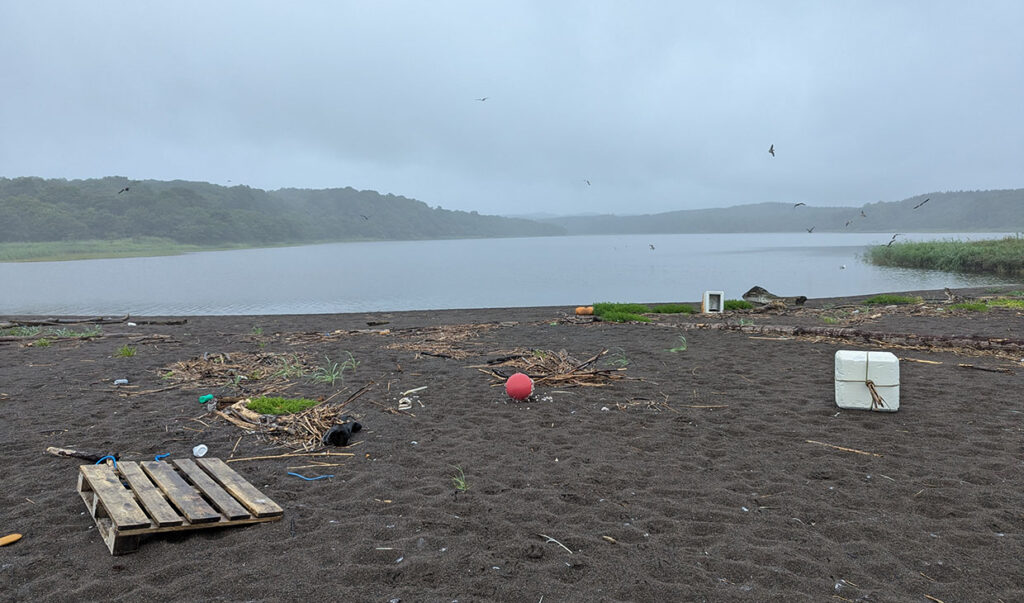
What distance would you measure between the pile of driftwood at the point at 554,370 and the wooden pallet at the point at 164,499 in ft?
14.6

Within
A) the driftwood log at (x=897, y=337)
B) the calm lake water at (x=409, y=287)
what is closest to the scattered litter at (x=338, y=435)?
the driftwood log at (x=897, y=337)

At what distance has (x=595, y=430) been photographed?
6.50m

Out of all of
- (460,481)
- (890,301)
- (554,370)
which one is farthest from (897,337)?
(890,301)

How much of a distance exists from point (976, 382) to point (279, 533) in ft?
29.6

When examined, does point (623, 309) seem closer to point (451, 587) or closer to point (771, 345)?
point (771, 345)

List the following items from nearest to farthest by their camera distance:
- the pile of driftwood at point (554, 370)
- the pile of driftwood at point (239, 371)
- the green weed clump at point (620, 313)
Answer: the pile of driftwood at point (554, 370), the pile of driftwood at point (239, 371), the green weed clump at point (620, 313)

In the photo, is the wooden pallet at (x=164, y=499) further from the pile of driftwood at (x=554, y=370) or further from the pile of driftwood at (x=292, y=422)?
the pile of driftwood at (x=554, y=370)

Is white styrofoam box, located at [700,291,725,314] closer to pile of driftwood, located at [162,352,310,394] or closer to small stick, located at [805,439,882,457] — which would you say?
pile of driftwood, located at [162,352,310,394]

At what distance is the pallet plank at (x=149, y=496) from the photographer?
13.1 ft

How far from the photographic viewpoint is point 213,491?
4.59 m

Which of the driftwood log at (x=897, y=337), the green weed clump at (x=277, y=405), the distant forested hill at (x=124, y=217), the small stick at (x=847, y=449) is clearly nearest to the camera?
the small stick at (x=847, y=449)

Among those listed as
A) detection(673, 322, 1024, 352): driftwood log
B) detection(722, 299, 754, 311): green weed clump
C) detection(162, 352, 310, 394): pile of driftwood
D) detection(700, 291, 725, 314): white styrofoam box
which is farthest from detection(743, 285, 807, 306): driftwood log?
detection(162, 352, 310, 394): pile of driftwood

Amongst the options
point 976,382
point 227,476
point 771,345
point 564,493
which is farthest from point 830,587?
point 771,345

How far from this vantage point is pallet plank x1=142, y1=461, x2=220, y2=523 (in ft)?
13.5
